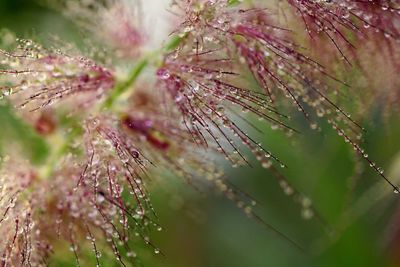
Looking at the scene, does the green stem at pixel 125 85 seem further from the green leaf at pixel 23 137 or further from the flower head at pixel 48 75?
the green leaf at pixel 23 137

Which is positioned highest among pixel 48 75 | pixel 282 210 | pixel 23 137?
pixel 48 75

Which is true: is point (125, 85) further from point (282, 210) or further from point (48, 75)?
point (282, 210)

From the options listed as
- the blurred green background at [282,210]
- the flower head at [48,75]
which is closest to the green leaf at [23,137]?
the blurred green background at [282,210]

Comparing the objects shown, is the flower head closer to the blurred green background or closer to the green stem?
the green stem

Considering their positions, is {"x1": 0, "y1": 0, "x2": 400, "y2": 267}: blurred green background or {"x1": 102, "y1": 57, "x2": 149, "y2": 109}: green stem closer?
{"x1": 102, "y1": 57, "x2": 149, "y2": 109}: green stem

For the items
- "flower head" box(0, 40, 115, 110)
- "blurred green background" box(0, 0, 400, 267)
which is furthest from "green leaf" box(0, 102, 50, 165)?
"flower head" box(0, 40, 115, 110)

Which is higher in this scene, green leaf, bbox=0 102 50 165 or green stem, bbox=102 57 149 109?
green stem, bbox=102 57 149 109

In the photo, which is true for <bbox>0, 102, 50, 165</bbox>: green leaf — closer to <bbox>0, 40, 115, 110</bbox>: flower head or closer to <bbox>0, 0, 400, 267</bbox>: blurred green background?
<bbox>0, 0, 400, 267</bbox>: blurred green background

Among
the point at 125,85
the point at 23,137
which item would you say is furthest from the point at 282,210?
the point at 125,85

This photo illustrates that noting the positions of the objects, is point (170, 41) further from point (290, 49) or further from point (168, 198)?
point (168, 198)
